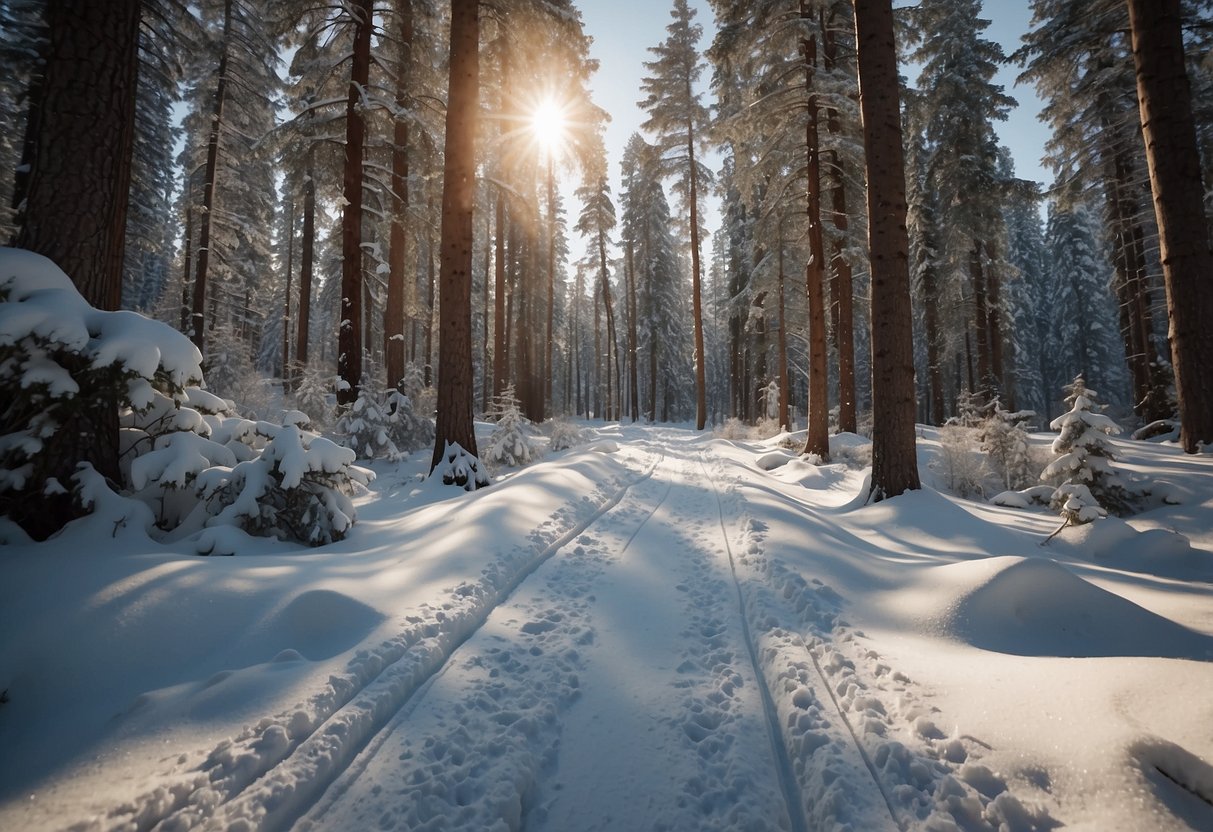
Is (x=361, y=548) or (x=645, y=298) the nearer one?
(x=361, y=548)

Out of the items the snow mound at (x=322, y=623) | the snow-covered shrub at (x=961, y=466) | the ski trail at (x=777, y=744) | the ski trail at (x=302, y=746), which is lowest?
the ski trail at (x=777, y=744)

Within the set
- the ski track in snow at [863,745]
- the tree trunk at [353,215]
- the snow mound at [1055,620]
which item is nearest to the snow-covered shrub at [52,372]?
the ski track in snow at [863,745]

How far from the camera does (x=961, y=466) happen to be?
8.07 metres

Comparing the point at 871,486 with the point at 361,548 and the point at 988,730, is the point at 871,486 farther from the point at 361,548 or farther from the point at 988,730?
the point at 361,548

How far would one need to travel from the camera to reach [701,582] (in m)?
3.89

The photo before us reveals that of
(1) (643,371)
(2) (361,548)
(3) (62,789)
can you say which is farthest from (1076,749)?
(1) (643,371)

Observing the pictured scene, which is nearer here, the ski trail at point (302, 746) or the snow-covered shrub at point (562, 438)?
the ski trail at point (302, 746)

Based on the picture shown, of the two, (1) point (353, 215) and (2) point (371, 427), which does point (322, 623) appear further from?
(1) point (353, 215)

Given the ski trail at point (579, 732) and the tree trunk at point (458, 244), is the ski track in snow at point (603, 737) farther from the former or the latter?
the tree trunk at point (458, 244)

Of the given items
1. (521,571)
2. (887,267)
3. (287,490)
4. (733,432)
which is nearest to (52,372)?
(287,490)

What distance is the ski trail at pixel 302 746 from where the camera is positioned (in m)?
1.54

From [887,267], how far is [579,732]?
6681mm

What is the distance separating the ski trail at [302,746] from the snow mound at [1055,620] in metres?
3.19

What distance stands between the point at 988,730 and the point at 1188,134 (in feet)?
30.8
